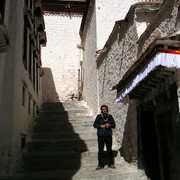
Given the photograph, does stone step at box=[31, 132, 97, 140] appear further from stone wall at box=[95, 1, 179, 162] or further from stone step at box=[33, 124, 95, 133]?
stone wall at box=[95, 1, 179, 162]

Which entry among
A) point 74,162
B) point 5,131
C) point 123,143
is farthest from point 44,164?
point 123,143

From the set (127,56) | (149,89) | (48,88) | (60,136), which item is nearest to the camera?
(149,89)

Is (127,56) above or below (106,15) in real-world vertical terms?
below

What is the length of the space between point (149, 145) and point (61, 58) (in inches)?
479

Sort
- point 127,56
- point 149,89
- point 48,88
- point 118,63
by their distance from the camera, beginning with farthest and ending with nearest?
point 48,88 < point 118,63 < point 127,56 < point 149,89

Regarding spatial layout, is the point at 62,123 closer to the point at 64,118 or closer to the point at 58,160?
the point at 64,118

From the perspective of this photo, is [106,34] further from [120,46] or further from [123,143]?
[123,143]

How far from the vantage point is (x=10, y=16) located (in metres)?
7.30

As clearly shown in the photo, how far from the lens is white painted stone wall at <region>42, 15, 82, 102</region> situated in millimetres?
17375

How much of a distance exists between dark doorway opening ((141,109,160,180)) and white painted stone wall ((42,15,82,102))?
1121cm

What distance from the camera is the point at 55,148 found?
28.9ft

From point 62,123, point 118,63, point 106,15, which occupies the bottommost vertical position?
point 62,123

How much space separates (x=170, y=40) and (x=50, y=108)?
31.9 feet

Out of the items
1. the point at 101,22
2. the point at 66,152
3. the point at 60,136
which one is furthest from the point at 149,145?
the point at 101,22
